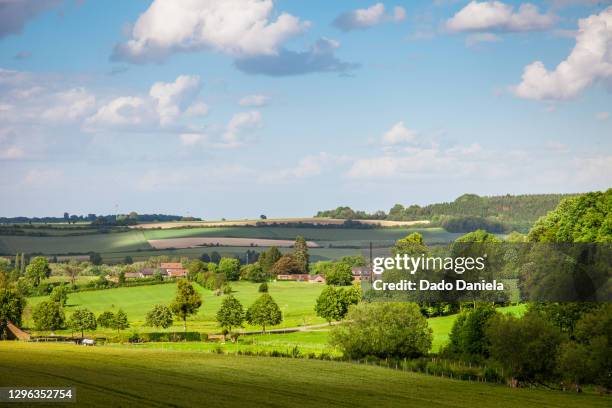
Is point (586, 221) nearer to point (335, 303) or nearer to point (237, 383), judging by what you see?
point (335, 303)

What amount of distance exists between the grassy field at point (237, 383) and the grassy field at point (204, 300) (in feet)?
143

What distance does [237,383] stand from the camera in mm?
56938

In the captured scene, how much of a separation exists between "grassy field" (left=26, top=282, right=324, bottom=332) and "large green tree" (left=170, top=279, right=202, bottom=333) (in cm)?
202

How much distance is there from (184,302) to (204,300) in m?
28.7

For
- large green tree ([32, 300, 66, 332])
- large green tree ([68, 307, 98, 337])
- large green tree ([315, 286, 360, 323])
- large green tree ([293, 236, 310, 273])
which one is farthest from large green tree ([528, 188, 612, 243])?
large green tree ([293, 236, 310, 273])

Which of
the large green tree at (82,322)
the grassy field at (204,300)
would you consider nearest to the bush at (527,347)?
the grassy field at (204,300)

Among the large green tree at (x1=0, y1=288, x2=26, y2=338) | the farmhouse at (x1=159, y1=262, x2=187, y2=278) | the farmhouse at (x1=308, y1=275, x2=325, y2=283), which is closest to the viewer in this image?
the large green tree at (x1=0, y1=288, x2=26, y2=338)

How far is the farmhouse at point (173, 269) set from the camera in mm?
176250

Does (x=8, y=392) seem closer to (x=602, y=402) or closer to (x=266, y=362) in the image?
(x=266, y=362)

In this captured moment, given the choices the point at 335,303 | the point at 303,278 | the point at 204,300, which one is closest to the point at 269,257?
the point at 303,278

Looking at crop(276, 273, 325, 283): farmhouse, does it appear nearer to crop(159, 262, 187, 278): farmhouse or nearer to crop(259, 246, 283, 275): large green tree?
crop(259, 246, 283, 275): large green tree

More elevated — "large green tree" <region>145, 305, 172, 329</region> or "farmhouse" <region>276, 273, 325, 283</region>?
"farmhouse" <region>276, 273, 325, 283</region>

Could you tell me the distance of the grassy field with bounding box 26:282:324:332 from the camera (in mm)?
125250

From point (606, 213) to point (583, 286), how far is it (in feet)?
73.5
